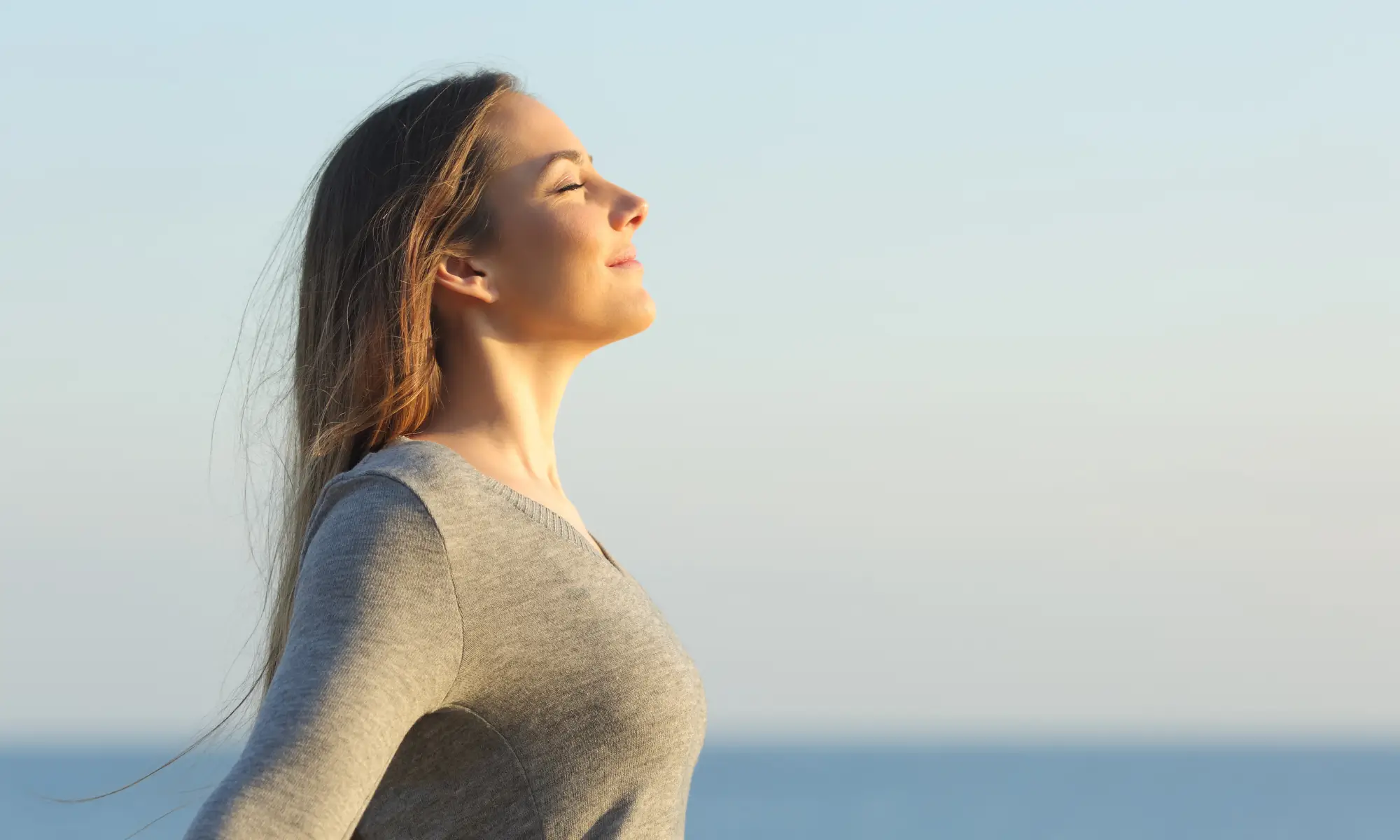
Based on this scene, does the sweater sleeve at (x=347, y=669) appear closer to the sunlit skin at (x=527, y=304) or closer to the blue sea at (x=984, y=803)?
the sunlit skin at (x=527, y=304)

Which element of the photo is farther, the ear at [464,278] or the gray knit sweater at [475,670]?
the ear at [464,278]

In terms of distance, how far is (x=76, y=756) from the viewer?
441 feet

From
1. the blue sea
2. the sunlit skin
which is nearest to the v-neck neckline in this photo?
the sunlit skin

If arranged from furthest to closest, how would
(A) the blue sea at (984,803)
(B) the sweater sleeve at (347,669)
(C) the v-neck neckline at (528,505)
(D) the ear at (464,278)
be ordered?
(A) the blue sea at (984,803) → (D) the ear at (464,278) → (C) the v-neck neckline at (528,505) → (B) the sweater sleeve at (347,669)

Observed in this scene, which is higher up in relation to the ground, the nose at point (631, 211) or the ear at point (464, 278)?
the nose at point (631, 211)

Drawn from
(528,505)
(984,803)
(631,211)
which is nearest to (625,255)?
(631,211)

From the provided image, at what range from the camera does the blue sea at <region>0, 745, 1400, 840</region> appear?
45500mm

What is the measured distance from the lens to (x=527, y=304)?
2398 millimetres

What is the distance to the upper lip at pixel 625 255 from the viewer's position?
2.45 m

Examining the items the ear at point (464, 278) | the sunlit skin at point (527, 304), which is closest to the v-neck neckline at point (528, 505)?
the sunlit skin at point (527, 304)

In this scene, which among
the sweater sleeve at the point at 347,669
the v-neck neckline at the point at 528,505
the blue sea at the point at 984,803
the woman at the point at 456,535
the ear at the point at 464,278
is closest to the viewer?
the sweater sleeve at the point at 347,669

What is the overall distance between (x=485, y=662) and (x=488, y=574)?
113mm

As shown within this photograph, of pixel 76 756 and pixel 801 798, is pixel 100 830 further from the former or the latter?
pixel 76 756

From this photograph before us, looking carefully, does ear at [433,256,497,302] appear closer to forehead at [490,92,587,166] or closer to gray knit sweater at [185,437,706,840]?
forehead at [490,92,587,166]
